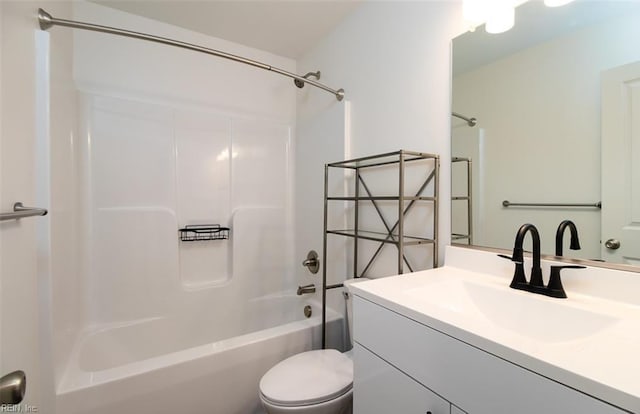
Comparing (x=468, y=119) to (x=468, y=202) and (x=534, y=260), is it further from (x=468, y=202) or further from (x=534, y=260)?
(x=534, y=260)

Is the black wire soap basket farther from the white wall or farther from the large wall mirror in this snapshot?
the large wall mirror

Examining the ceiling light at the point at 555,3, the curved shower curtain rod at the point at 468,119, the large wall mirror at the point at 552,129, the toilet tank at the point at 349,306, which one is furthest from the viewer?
the toilet tank at the point at 349,306

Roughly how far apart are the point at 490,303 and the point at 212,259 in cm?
179

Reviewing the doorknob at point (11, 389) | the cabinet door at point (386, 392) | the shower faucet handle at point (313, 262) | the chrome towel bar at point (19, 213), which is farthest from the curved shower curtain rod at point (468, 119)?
the doorknob at point (11, 389)

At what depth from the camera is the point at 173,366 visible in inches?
45.8

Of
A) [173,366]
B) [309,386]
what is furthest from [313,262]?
[173,366]

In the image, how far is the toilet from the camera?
1044 millimetres

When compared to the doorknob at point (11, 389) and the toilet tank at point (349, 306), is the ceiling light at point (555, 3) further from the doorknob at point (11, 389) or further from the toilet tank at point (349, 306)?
the doorknob at point (11, 389)

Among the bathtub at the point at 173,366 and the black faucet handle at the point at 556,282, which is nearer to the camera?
the black faucet handle at the point at 556,282

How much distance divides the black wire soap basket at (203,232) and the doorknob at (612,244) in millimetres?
1979

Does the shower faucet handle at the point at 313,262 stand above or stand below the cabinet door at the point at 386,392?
above

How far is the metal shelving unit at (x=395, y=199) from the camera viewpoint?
1171 millimetres

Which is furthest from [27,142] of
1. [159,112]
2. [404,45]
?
[404,45]

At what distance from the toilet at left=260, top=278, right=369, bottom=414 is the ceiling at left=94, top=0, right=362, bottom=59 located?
1647 mm
